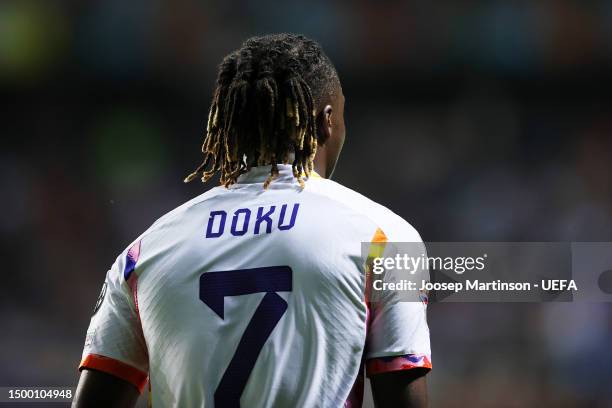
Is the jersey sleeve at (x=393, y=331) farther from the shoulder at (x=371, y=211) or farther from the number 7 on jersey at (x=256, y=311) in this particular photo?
the number 7 on jersey at (x=256, y=311)

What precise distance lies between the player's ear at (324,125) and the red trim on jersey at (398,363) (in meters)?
0.49

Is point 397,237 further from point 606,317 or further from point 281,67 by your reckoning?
point 606,317

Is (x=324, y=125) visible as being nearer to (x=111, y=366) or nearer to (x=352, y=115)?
(x=111, y=366)

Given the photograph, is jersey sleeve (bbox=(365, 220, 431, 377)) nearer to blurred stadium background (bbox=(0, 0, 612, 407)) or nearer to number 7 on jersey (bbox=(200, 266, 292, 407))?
number 7 on jersey (bbox=(200, 266, 292, 407))

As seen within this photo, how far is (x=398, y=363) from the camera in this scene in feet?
5.02

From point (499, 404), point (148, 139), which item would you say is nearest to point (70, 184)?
point (148, 139)

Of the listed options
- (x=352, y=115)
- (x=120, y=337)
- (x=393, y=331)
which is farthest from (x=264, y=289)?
(x=352, y=115)

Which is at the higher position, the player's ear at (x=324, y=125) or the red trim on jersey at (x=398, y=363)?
the player's ear at (x=324, y=125)

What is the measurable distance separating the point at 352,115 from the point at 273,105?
191 inches

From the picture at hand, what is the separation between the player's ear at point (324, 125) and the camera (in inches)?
69.5

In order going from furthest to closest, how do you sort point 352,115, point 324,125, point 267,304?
point 352,115 < point 324,125 < point 267,304

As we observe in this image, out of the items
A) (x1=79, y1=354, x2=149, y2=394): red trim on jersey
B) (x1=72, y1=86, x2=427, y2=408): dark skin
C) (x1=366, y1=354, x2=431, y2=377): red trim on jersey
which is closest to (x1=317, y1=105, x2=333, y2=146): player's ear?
(x1=72, y1=86, x2=427, y2=408): dark skin

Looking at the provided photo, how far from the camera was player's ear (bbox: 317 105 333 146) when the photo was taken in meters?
1.76

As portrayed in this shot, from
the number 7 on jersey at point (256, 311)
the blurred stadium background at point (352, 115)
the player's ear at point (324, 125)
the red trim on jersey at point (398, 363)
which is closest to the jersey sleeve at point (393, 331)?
the red trim on jersey at point (398, 363)
